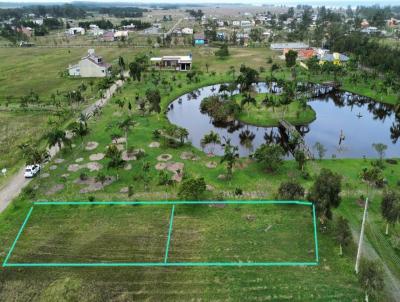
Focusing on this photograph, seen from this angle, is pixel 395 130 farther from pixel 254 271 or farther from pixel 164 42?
pixel 164 42

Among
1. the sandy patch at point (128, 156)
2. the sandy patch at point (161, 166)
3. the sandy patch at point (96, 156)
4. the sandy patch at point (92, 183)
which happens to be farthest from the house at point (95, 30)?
the sandy patch at point (92, 183)

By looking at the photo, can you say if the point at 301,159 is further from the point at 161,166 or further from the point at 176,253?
the point at 176,253

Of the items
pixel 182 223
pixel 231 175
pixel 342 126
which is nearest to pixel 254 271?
pixel 182 223

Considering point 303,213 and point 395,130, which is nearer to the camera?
point 303,213

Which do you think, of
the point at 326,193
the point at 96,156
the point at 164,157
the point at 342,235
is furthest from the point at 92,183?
the point at 342,235

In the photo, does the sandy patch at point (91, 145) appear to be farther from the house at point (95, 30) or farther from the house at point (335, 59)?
the house at point (95, 30)

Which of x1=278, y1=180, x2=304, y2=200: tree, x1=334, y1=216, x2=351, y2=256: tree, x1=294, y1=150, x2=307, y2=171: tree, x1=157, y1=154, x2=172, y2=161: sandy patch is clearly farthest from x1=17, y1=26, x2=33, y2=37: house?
x1=334, y1=216, x2=351, y2=256: tree

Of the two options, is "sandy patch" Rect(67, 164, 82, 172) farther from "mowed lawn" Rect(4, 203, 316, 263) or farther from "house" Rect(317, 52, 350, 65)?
"house" Rect(317, 52, 350, 65)
